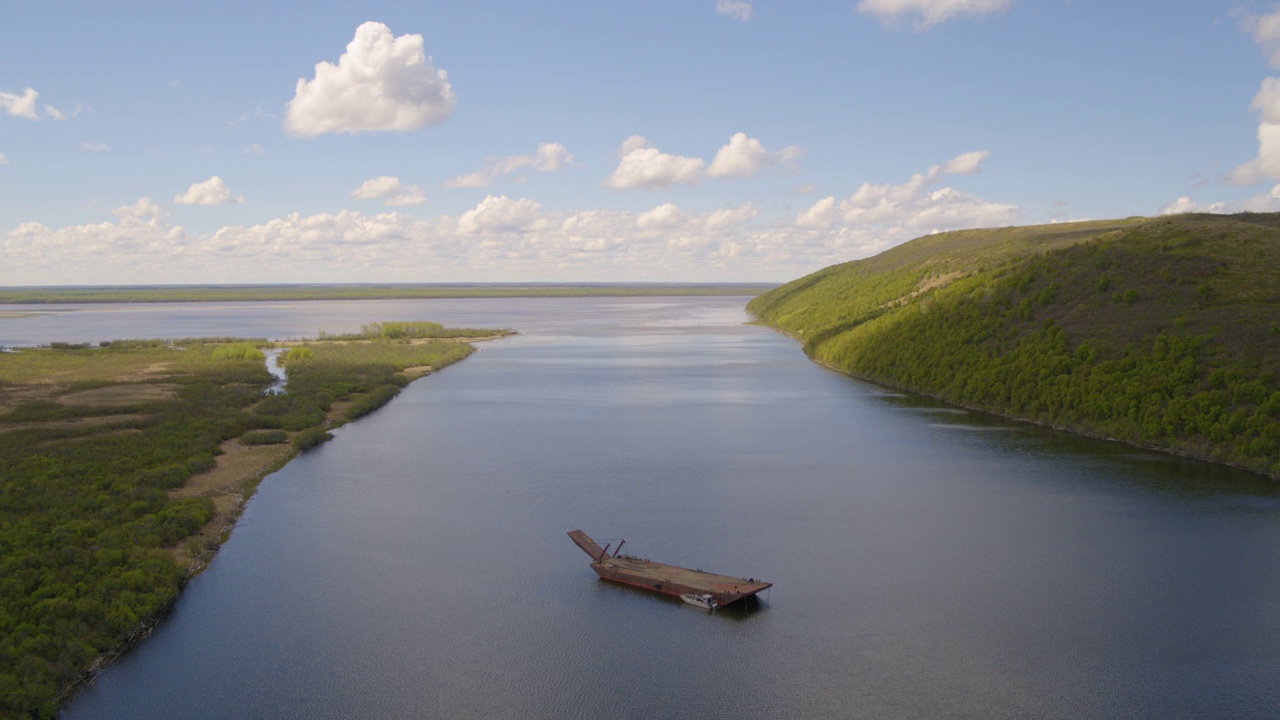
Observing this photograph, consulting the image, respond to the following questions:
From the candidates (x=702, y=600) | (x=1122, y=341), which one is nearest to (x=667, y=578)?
(x=702, y=600)

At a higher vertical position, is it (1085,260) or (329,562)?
(1085,260)

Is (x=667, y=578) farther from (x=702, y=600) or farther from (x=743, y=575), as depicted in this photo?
(x=743, y=575)

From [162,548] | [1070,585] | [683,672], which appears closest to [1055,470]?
[1070,585]

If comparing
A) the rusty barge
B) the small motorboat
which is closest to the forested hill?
the rusty barge

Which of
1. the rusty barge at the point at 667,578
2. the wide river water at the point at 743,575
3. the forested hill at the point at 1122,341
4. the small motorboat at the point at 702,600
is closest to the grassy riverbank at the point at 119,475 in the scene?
the wide river water at the point at 743,575

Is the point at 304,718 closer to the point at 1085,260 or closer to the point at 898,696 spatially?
the point at 898,696

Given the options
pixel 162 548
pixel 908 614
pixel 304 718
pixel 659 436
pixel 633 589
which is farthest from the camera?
pixel 659 436

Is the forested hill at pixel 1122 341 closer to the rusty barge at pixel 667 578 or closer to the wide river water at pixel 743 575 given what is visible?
the wide river water at pixel 743 575

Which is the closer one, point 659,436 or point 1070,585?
point 1070,585
